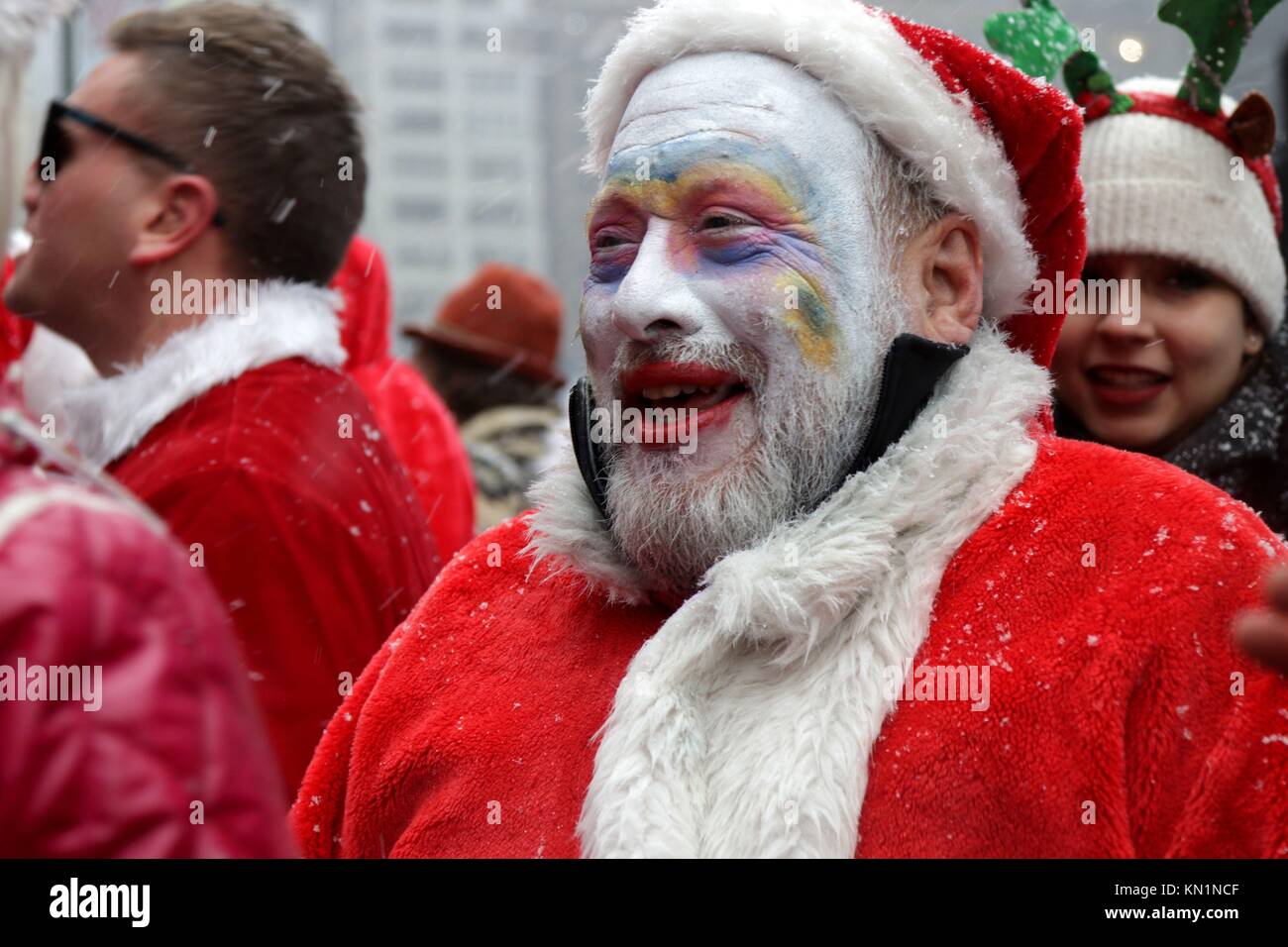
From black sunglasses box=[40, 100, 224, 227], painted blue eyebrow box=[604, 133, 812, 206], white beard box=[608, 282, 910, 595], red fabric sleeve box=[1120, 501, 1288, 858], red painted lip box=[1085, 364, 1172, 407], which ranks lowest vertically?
red fabric sleeve box=[1120, 501, 1288, 858]

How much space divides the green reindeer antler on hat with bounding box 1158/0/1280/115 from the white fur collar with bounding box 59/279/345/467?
71.8 inches

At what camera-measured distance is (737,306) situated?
2.38m

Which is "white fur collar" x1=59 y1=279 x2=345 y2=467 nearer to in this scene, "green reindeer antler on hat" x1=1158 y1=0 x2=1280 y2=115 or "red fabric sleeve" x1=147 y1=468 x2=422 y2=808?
"red fabric sleeve" x1=147 y1=468 x2=422 y2=808

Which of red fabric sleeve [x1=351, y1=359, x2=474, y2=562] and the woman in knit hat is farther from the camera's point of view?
red fabric sleeve [x1=351, y1=359, x2=474, y2=562]

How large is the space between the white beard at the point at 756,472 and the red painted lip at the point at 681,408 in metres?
0.01

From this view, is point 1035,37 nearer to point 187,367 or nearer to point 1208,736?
point 1208,736

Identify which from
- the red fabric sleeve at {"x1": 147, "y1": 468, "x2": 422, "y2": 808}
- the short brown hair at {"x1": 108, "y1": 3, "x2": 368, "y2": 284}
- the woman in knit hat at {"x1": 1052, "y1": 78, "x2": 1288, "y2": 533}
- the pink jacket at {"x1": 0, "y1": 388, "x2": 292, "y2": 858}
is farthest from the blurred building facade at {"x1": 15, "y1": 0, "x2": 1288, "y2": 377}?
the pink jacket at {"x1": 0, "y1": 388, "x2": 292, "y2": 858}

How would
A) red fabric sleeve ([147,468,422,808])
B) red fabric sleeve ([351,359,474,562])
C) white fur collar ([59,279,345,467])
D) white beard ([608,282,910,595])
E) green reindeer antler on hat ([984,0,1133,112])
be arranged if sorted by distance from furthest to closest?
1. red fabric sleeve ([351,359,474,562])
2. white fur collar ([59,279,345,467])
3. green reindeer antler on hat ([984,0,1133,112])
4. red fabric sleeve ([147,468,422,808])
5. white beard ([608,282,910,595])

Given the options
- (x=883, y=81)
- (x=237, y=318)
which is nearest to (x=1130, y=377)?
(x=883, y=81)

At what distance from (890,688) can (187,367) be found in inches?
65.1

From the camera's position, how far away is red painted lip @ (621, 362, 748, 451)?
2.37 metres
